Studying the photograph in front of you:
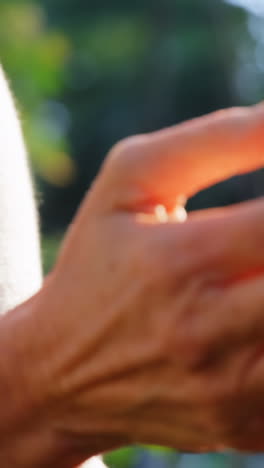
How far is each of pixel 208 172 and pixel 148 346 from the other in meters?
0.07

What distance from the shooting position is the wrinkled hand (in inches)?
9.7

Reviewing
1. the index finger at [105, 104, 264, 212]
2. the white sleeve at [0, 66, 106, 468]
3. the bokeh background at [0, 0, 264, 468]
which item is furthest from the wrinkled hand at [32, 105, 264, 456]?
the bokeh background at [0, 0, 264, 468]

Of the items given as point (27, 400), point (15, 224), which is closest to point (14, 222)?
point (15, 224)

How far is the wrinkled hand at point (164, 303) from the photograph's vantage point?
246 mm

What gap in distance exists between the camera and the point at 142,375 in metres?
0.27

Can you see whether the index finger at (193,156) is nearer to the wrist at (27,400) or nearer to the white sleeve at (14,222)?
the wrist at (27,400)

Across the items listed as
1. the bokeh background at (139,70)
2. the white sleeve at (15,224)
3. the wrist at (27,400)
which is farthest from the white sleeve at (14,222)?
the bokeh background at (139,70)

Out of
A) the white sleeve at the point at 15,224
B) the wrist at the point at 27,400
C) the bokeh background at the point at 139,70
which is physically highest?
the bokeh background at the point at 139,70

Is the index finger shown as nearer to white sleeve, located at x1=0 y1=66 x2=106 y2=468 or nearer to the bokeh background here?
white sleeve, located at x1=0 y1=66 x2=106 y2=468

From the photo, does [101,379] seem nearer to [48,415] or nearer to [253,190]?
[48,415]

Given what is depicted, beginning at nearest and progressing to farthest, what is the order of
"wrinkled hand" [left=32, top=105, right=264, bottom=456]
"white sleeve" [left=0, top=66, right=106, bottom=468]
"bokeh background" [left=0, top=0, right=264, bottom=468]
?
"wrinkled hand" [left=32, top=105, right=264, bottom=456], "white sleeve" [left=0, top=66, right=106, bottom=468], "bokeh background" [left=0, top=0, right=264, bottom=468]

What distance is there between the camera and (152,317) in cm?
26

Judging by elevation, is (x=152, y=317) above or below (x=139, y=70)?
below

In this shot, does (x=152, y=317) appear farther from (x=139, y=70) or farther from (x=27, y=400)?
(x=139, y=70)
